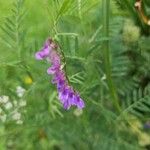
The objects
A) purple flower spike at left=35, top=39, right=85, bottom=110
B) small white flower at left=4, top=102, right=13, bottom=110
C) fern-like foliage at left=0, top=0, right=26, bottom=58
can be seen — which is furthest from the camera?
small white flower at left=4, top=102, right=13, bottom=110

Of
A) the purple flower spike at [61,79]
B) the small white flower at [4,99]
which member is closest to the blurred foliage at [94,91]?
the small white flower at [4,99]

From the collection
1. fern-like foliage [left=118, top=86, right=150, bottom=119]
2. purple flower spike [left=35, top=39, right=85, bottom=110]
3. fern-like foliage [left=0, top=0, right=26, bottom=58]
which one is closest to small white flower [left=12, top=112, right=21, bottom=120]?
fern-like foliage [left=0, top=0, right=26, bottom=58]

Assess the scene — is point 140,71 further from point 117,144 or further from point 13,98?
point 13,98

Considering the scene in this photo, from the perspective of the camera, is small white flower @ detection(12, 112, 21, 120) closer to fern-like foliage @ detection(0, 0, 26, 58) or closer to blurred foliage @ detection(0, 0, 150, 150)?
blurred foliage @ detection(0, 0, 150, 150)

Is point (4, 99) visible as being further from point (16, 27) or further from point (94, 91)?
point (94, 91)

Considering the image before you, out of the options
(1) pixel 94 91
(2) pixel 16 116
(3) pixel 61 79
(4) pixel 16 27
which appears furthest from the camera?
(1) pixel 94 91

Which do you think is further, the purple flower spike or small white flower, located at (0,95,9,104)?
small white flower, located at (0,95,9,104)

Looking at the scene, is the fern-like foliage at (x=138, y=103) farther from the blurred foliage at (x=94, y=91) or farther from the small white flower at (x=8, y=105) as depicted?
the small white flower at (x=8, y=105)

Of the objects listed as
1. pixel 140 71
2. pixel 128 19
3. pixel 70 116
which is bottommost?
pixel 70 116

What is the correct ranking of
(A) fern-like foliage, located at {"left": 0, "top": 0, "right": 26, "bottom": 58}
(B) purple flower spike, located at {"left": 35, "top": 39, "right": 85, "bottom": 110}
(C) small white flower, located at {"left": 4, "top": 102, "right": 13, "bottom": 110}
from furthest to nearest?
(C) small white flower, located at {"left": 4, "top": 102, "right": 13, "bottom": 110} < (A) fern-like foliage, located at {"left": 0, "top": 0, "right": 26, "bottom": 58} < (B) purple flower spike, located at {"left": 35, "top": 39, "right": 85, "bottom": 110}

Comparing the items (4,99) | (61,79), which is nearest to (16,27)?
(4,99)

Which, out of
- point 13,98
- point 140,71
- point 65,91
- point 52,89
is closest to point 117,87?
point 140,71
